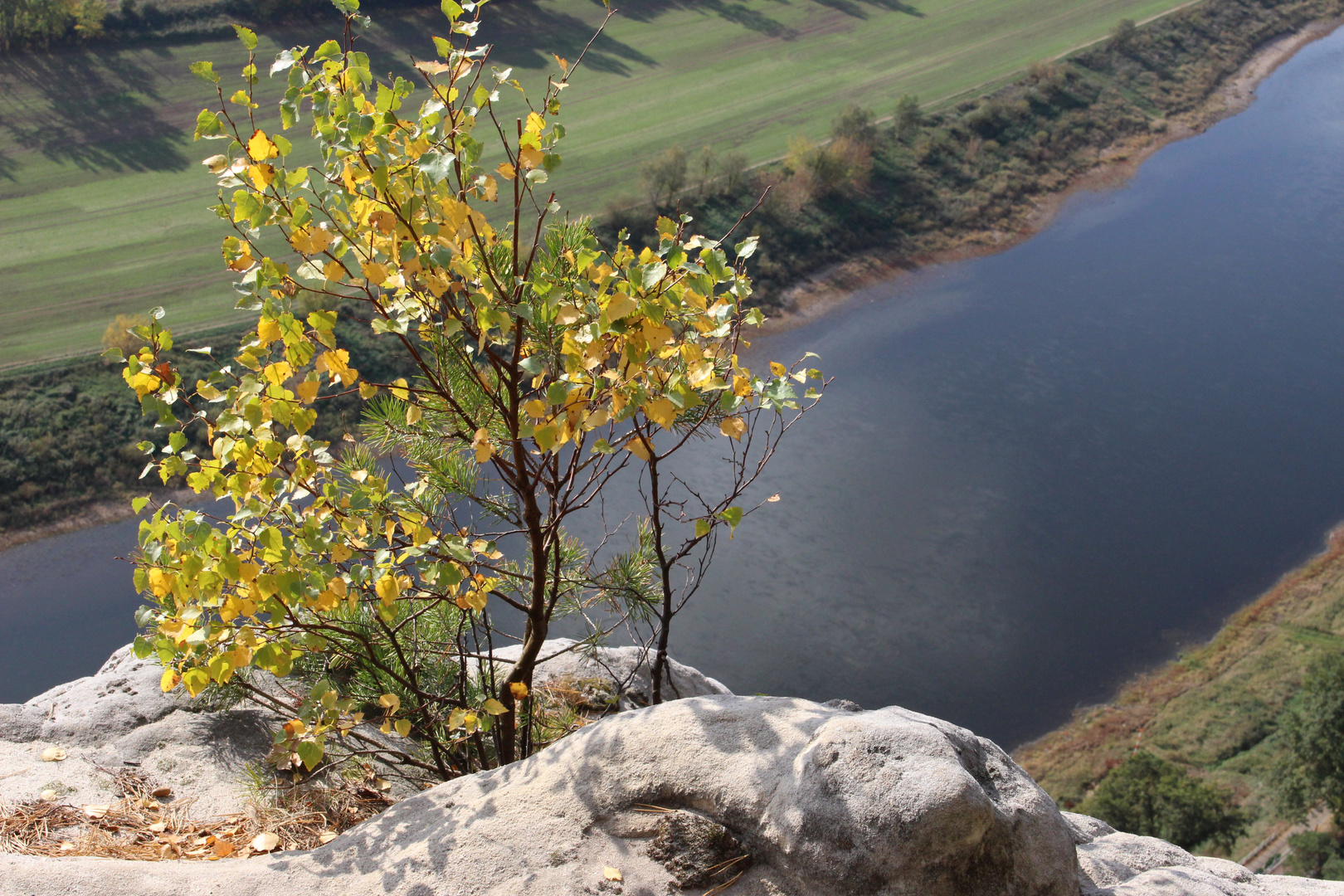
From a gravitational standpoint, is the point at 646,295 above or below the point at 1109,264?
above

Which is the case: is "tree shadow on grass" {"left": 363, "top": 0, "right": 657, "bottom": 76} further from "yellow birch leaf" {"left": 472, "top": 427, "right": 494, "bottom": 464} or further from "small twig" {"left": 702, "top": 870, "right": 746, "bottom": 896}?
"small twig" {"left": 702, "top": 870, "right": 746, "bottom": 896}

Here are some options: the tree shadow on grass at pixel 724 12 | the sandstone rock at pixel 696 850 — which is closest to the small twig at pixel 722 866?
the sandstone rock at pixel 696 850

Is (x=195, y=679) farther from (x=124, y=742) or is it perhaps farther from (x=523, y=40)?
(x=523, y=40)

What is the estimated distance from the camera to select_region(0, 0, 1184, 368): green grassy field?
76.5 ft

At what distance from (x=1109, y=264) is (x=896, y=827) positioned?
27.1 m

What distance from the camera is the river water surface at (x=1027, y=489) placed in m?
16.3

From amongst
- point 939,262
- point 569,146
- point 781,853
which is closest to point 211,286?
point 569,146

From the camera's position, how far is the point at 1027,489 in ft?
64.5

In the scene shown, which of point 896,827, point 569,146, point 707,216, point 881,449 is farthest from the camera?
point 569,146

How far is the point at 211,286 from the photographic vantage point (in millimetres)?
23094

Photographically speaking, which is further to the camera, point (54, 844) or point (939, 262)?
point (939, 262)

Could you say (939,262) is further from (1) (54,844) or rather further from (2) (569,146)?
(1) (54,844)

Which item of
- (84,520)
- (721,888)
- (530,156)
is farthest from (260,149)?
(84,520)

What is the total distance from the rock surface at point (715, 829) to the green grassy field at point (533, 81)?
20.5 metres
